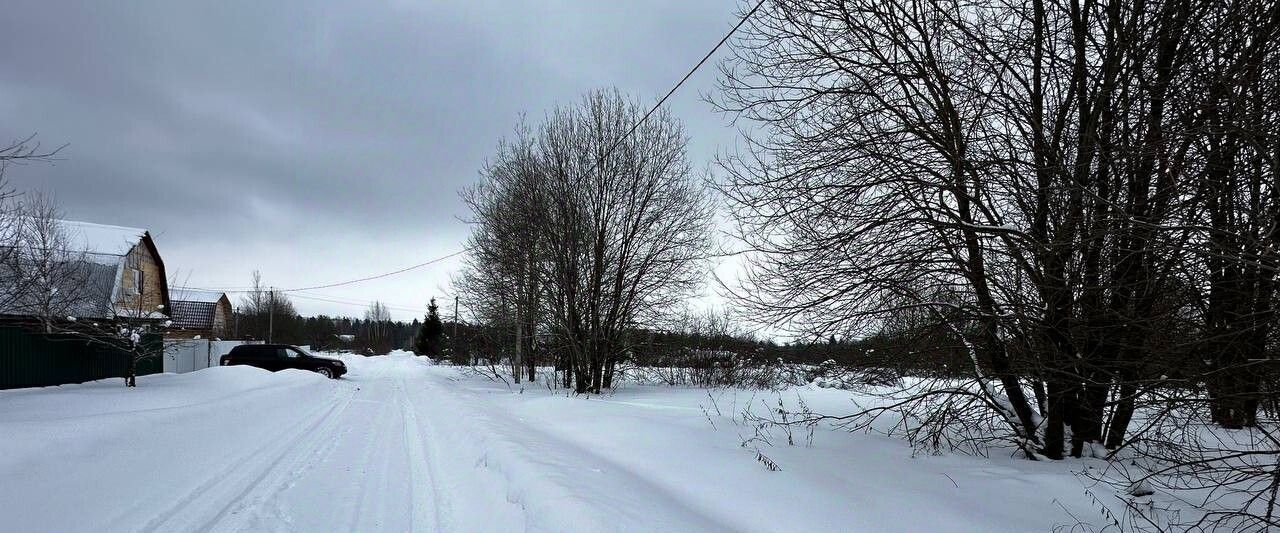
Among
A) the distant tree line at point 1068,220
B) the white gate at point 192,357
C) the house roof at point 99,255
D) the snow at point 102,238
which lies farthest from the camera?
the snow at point 102,238

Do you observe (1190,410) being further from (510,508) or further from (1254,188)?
(510,508)

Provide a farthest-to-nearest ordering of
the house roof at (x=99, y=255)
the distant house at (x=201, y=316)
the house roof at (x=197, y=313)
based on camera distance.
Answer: the house roof at (x=197, y=313) → the distant house at (x=201, y=316) → the house roof at (x=99, y=255)

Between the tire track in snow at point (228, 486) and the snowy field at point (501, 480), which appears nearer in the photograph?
the tire track in snow at point (228, 486)

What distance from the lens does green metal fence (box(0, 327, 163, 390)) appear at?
16938 mm

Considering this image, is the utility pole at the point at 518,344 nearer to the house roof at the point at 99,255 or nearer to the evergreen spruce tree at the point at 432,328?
the house roof at the point at 99,255

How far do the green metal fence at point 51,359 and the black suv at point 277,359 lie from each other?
669 centimetres

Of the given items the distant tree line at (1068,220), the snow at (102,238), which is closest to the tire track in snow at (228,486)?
the distant tree line at (1068,220)

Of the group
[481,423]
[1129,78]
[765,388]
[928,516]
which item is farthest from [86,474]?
[765,388]

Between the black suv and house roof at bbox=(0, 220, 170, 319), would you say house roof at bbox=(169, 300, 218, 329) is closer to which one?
house roof at bbox=(0, 220, 170, 319)

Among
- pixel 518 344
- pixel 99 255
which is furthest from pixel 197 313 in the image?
pixel 518 344

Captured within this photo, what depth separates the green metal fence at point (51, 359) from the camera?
16.9 metres

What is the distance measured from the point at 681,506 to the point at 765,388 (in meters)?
14.2

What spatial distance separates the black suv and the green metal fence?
6692 mm

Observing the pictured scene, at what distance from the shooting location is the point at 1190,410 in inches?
194
